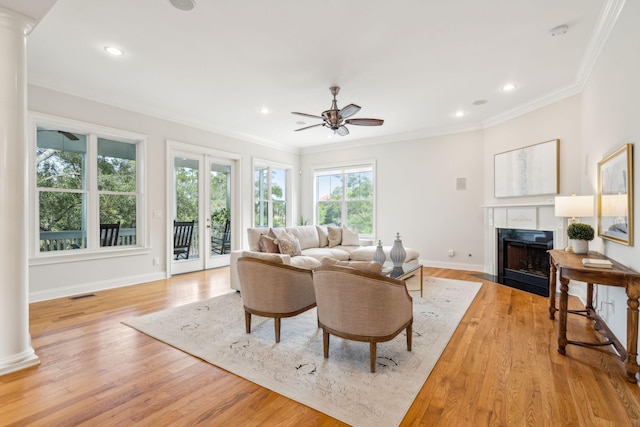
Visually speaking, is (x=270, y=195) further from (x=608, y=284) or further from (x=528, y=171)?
(x=608, y=284)

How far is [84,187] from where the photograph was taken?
14.6 ft

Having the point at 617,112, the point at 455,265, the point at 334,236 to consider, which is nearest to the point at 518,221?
the point at 455,265

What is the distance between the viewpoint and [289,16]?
8.86 feet

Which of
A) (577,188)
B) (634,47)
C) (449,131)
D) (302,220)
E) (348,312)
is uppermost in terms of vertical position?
(449,131)

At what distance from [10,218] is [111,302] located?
2.00m

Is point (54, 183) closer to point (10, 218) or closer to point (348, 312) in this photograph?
point (10, 218)

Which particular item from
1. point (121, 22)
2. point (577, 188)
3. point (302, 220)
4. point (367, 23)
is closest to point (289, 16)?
point (367, 23)

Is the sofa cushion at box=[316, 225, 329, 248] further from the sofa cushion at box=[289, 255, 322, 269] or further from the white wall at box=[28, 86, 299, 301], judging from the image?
the white wall at box=[28, 86, 299, 301]

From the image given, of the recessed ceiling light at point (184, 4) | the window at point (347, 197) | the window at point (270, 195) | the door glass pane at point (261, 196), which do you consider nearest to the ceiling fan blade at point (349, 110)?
the recessed ceiling light at point (184, 4)

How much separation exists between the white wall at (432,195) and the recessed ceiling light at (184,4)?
5121 mm

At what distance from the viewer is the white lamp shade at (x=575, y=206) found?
319 centimetres

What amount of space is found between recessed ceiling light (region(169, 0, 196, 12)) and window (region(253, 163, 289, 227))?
448 cm

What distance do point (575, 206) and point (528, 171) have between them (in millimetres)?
1855

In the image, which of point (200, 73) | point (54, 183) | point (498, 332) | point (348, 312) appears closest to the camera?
point (348, 312)
